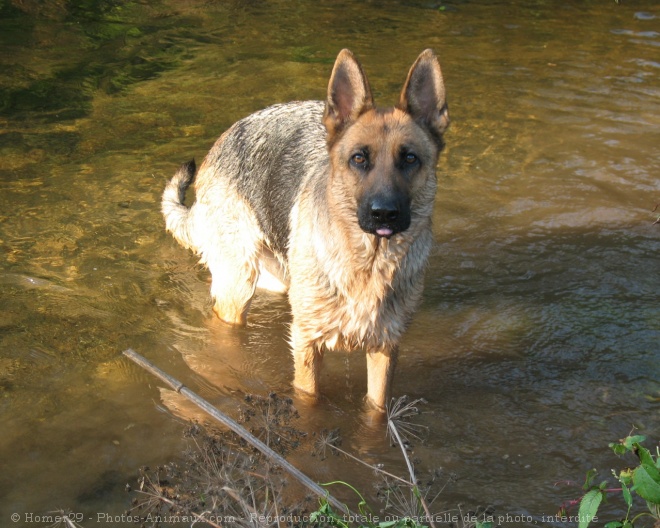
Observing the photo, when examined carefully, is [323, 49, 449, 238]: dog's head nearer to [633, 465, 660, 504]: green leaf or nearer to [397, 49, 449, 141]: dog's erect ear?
[397, 49, 449, 141]: dog's erect ear

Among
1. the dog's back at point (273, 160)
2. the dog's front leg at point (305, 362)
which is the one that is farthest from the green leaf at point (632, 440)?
the dog's back at point (273, 160)

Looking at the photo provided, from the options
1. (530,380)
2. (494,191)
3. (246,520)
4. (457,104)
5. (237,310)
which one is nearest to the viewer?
(246,520)

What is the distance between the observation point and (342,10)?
13.4 meters

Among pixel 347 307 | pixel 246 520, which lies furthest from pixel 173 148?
pixel 246 520

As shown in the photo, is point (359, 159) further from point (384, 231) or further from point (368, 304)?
point (368, 304)

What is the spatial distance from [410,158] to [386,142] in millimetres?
168

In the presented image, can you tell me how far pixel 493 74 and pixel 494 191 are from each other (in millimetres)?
3242

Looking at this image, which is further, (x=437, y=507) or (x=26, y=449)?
(x=26, y=449)

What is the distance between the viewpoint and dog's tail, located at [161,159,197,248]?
6262 millimetres

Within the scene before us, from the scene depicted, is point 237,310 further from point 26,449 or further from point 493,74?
point 493,74

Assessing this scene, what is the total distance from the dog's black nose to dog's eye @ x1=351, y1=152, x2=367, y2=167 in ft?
1.07

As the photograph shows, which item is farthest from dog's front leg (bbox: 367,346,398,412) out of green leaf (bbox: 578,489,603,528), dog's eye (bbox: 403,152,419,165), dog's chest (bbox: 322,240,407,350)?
green leaf (bbox: 578,489,603,528)

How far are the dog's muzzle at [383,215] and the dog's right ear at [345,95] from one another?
631mm

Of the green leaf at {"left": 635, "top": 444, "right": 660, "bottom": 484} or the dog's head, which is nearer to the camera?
the green leaf at {"left": 635, "top": 444, "right": 660, "bottom": 484}
